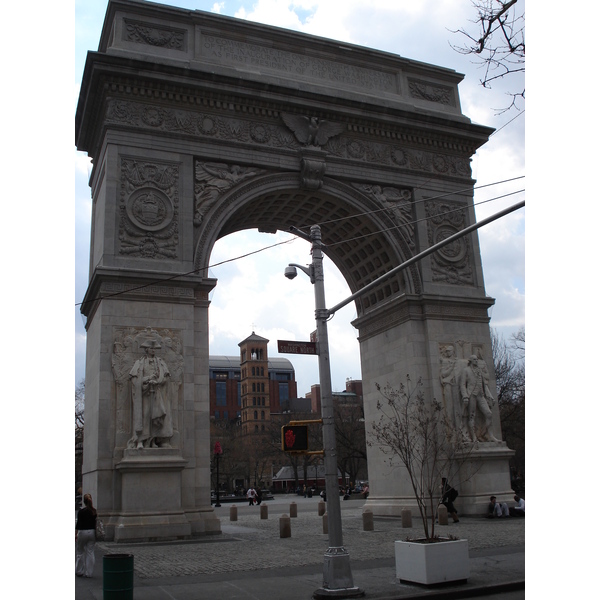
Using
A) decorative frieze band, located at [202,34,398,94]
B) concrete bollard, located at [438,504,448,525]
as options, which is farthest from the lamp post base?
decorative frieze band, located at [202,34,398,94]

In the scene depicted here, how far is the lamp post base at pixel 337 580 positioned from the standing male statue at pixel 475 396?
583 inches

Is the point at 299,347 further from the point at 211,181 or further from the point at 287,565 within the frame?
the point at 211,181

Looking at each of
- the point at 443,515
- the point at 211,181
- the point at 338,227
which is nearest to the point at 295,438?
the point at 443,515

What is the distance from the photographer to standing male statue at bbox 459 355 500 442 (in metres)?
25.2

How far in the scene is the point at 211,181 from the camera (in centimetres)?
2514

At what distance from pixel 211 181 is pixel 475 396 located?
44.0 feet

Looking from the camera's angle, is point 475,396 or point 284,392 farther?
point 284,392

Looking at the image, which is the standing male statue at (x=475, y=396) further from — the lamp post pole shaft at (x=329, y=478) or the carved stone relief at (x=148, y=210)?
the lamp post pole shaft at (x=329, y=478)

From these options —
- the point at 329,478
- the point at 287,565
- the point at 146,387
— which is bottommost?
the point at 287,565

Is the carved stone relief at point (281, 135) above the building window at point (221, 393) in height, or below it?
above

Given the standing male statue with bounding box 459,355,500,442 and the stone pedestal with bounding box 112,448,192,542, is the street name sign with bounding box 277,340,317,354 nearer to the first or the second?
the stone pedestal with bounding box 112,448,192,542

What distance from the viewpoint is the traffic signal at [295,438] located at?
41.3ft

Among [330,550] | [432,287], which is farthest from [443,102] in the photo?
[330,550]

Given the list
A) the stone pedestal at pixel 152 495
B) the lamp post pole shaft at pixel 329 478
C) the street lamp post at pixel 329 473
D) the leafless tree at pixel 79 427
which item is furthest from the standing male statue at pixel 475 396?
the leafless tree at pixel 79 427
